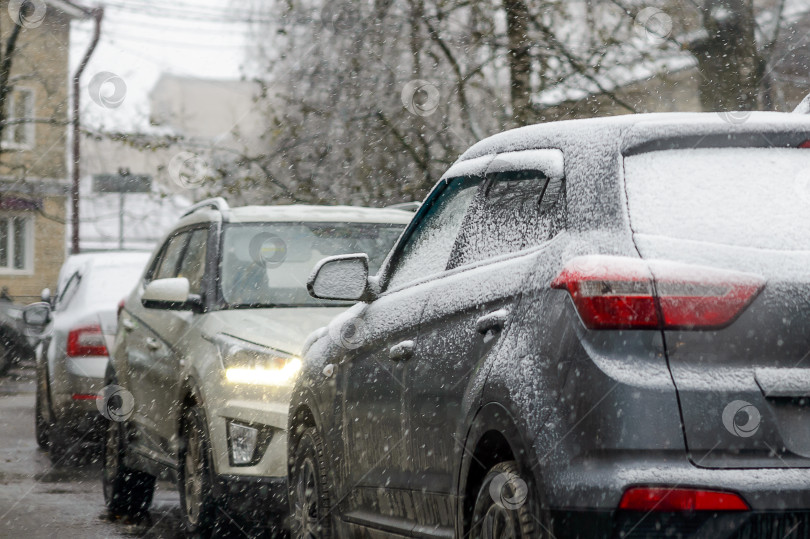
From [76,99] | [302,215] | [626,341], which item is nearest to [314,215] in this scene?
[302,215]

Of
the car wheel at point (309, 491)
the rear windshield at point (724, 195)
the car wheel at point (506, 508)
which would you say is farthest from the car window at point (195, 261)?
the rear windshield at point (724, 195)

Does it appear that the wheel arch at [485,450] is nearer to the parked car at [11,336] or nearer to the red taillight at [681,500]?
the red taillight at [681,500]

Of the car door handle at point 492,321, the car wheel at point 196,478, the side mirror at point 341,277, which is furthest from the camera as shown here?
the car wheel at point 196,478

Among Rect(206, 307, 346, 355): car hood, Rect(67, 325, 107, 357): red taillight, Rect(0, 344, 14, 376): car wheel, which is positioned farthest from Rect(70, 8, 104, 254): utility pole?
Rect(206, 307, 346, 355): car hood

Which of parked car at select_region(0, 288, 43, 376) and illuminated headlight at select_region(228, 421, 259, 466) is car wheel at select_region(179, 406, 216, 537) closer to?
illuminated headlight at select_region(228, 421, 259, 466)

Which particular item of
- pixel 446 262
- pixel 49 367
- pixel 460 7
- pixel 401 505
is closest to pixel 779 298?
pixel 446 262

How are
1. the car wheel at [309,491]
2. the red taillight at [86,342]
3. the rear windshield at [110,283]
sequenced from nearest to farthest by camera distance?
the car wheel at [309,491] < the red taillight at [86,342] < the rear windshield at [110,283]

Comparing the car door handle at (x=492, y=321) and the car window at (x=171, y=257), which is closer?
the car door handle at (x=492, y=321)

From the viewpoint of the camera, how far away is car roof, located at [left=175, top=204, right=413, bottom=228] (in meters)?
7.94

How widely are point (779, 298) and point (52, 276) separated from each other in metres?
43.6

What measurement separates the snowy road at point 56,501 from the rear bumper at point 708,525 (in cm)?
491

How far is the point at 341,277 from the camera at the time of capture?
5.24 metres

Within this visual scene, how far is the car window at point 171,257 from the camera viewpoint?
28.5 feet

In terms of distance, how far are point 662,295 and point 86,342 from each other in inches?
328
